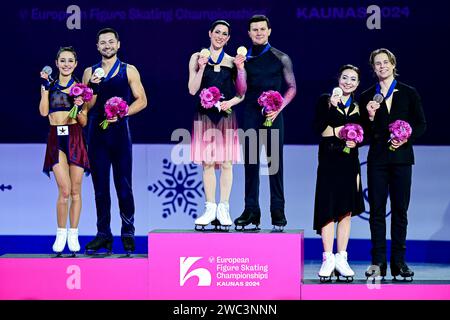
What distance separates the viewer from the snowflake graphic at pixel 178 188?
8.19 meters

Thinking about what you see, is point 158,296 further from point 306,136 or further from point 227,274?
point 306,136

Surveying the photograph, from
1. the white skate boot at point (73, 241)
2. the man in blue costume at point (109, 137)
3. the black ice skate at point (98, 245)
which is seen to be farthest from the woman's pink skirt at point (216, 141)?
the white skate boot at point (73, 241)

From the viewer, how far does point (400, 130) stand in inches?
259

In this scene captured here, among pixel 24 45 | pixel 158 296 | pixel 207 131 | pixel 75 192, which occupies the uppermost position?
pixel 24 45

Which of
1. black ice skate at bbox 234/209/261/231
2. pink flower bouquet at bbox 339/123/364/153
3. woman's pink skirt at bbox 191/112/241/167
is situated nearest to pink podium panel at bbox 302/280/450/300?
black ice skate at bbox 234/209/261/231

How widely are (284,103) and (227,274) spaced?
1298 mm

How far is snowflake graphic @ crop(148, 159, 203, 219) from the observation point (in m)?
8.19

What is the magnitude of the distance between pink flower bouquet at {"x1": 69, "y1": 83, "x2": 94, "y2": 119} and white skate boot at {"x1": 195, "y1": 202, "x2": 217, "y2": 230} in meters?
1.16

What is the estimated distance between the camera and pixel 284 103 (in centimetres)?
694

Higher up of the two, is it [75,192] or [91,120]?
[91,120]

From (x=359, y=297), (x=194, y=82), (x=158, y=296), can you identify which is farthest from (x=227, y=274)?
(x=194, y=82)

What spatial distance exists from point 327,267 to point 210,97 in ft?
4.80

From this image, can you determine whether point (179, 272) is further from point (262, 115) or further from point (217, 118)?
point (262, 115)

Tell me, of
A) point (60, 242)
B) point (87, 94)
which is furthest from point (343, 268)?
point (87, 94)
